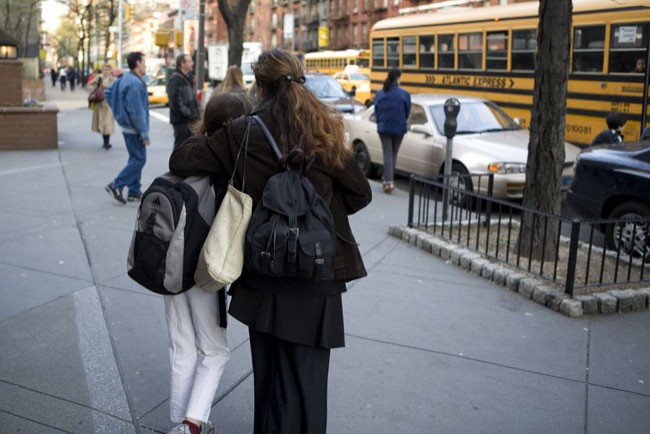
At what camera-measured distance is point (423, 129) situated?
11492mm

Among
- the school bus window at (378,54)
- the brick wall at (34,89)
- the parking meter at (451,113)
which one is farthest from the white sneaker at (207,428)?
the brick wall at (34,89)

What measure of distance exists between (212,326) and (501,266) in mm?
3904

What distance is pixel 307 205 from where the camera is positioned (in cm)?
285

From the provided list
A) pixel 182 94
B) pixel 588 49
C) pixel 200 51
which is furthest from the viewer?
pixel 200 51

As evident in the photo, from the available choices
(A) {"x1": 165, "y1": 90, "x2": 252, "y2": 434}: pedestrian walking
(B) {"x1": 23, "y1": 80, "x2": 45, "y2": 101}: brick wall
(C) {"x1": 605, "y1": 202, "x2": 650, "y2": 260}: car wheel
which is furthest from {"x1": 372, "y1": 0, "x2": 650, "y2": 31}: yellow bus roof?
(B) {"x1": 23, "y1": 80, "x2": 45, "y2": 101}: brick wall

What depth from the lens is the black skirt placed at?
2.98 metres

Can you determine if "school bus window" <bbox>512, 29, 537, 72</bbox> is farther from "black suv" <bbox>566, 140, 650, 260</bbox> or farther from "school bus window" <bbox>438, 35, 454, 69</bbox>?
"black suv" <bbox>566, 140, 650, 260</bbox>

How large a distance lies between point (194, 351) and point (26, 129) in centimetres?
1260

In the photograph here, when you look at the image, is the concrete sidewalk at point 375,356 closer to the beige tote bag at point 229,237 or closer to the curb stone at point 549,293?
the curb stone at point 549,293

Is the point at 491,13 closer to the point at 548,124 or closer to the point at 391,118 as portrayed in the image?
the point at 391,118

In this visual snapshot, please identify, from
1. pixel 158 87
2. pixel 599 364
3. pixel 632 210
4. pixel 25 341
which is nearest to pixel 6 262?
pixel 25 341

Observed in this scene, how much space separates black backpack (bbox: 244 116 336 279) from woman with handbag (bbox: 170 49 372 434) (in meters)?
→ 0.11

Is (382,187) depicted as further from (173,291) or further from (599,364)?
(173,291)

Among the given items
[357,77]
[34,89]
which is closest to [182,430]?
[34,89]
